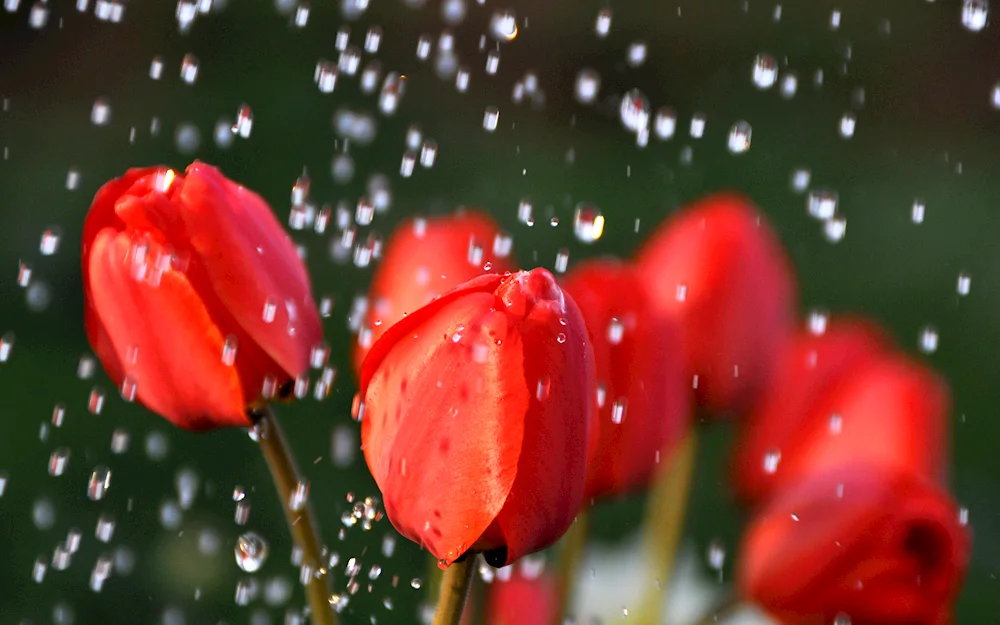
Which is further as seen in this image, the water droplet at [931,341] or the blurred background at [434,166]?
the water droplet at [931,341]

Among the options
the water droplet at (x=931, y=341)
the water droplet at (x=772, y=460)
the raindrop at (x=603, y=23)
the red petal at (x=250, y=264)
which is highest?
the red petal at (x=250, y=264)

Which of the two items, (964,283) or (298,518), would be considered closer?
(298,518)

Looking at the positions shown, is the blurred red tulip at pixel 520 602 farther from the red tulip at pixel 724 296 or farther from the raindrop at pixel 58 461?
the raindrop at pixel 58 461

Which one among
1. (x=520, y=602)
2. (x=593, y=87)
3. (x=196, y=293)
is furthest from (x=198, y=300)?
(x=593, y=87)

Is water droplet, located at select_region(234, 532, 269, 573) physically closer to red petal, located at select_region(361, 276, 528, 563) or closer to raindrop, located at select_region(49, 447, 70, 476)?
red petal, located at select_region(361, 276, 528, 563)

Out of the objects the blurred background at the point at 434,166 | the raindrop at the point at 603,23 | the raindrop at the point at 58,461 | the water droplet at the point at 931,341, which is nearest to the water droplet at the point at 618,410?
the blurred background at the point at 434,166

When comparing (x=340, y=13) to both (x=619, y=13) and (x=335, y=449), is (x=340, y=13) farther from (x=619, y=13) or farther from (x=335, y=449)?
(x=335, y=449)

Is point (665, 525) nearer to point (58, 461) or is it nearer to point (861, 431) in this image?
point (861, 431)
